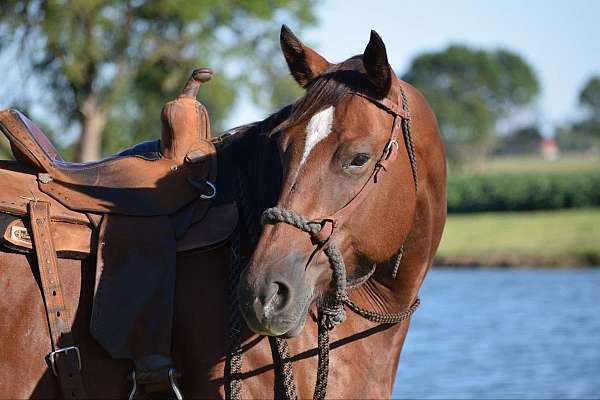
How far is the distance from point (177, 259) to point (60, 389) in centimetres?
62

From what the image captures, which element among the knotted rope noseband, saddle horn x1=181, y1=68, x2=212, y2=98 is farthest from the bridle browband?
saddle horn x1=181, y1=68, x2=212, y2=98

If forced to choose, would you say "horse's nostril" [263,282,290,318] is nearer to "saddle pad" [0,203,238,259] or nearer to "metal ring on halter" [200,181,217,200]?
"saddle pad" [0,203,238,259]

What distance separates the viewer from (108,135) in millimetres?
26734

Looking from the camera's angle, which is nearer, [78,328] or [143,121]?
[78,328]

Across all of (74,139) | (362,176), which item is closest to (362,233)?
(362,176)

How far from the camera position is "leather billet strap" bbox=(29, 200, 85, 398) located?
3.10m

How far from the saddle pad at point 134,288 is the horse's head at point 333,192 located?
0.55 meters

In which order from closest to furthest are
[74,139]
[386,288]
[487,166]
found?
[386,288], [74,139], [487,166]

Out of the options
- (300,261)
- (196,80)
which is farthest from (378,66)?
(196,80)

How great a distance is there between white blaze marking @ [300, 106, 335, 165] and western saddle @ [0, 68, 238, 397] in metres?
0.52

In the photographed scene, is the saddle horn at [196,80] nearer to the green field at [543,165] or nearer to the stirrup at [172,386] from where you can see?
the stirrup at [172,386]

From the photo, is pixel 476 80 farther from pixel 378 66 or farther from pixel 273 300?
pixel 273 300

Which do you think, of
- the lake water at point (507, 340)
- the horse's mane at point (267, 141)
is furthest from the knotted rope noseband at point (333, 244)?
the lake water at point (507, 340)

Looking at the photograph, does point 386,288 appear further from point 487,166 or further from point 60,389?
→ point 487,166
